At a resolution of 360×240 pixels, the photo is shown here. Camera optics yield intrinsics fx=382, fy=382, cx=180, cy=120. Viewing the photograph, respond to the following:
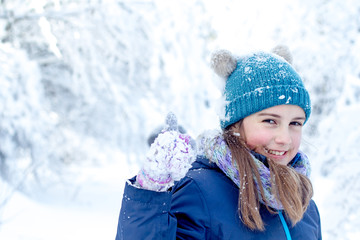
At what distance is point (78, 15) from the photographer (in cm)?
479

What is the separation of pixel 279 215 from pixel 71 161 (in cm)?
800

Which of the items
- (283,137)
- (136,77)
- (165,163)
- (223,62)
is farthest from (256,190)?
(136,77)

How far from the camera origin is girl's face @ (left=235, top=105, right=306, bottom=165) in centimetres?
154

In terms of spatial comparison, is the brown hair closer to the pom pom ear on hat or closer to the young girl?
the young girl

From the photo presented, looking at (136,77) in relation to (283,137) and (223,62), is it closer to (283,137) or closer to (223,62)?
(223,62)

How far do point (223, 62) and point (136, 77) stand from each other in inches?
151

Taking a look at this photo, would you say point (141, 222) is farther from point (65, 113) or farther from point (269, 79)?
point (65, 113)

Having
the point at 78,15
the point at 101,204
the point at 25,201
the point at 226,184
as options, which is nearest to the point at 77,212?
the point at 101,204

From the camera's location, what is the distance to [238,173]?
1.44m

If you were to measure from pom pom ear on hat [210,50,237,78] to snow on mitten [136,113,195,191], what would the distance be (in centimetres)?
56

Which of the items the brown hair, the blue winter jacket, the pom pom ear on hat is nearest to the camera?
the blue winter jacket

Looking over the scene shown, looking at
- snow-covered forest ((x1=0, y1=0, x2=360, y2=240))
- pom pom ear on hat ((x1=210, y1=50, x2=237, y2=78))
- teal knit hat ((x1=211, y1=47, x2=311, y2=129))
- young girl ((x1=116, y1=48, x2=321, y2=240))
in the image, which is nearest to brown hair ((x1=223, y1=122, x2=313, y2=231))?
young girl ((x1=116, y1=48, x2=321, y2=240))

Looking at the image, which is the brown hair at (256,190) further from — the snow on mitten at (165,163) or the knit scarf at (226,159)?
the snow on mitten at (165,163)

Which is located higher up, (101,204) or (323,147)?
(323,147)
